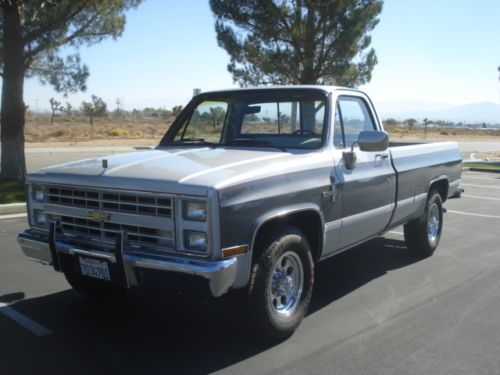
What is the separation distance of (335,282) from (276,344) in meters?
1.77

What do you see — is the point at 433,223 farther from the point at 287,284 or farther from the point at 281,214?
the point at 281,214

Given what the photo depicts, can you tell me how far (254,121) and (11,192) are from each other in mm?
7041

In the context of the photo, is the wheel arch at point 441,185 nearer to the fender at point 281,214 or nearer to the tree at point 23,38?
the fender at point 281,214

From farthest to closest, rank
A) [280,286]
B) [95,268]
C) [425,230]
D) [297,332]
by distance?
[425,230] < [297,332] < [280,286] < [95,268]

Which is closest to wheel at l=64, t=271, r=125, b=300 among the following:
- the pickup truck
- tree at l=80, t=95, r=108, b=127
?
the pickup truck

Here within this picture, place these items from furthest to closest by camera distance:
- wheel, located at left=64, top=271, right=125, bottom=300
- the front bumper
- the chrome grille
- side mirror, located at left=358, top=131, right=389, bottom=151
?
wheel, located at left=64, top=271, right=125, bottom=300 < side mirror, located at left=358, top=131, right=389, bottom=151 < the chrome grille < the front bumper

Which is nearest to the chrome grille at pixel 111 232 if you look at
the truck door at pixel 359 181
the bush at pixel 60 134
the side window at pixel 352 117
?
the truck door at pixel 359 181

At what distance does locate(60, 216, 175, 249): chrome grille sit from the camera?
3.73 metres

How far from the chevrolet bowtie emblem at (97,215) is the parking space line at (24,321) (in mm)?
1082

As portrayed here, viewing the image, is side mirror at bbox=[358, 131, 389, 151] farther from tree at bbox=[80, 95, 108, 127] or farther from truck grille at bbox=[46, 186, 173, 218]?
tree at bbox=[80, 95, 108, 127]

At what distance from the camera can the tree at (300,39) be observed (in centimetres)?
1566

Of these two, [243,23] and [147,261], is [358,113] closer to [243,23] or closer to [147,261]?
[147,261]

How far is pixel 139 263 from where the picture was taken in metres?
3.66

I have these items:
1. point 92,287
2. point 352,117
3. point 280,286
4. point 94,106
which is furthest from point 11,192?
point 94,106
